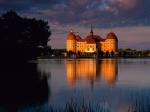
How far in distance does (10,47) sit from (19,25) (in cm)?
1379

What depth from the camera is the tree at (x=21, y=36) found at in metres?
46.3

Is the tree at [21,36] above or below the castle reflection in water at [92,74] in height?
above

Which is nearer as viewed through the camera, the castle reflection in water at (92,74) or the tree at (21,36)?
the castle reflection in water at (92,74)

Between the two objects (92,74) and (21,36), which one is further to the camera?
(21,36)

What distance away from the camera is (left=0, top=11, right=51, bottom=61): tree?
46281 mm

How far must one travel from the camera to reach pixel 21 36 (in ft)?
190

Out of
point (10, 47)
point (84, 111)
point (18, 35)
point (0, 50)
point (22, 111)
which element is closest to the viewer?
point (84, 111)

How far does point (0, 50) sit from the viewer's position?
41.0 m

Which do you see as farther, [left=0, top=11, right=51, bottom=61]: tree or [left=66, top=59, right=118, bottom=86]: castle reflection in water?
[left=0, top=11, right=51, bottom=61]: tree

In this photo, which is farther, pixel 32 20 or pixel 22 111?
pixel 32 20

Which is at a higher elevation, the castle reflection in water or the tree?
the tree

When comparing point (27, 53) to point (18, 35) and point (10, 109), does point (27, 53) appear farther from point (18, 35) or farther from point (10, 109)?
point (10, 109)

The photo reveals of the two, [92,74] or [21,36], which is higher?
[21,36]

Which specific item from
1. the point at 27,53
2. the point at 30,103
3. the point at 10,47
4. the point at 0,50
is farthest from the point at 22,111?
the point at 27,53
